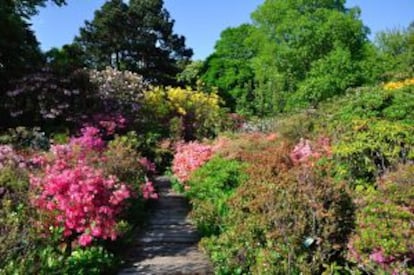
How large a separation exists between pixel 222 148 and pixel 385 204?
5.95 meters

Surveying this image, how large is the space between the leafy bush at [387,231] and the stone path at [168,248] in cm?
195

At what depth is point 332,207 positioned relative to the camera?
5.36 metres

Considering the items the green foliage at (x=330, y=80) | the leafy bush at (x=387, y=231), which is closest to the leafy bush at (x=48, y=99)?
the leafy bush at (x=387, y=231)

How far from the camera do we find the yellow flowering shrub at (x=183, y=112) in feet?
53.6

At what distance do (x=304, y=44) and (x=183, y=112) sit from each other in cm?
1570

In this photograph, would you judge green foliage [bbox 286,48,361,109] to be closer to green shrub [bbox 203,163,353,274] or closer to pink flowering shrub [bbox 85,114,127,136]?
pink flowering shrub [bbox 85,114,127,136]

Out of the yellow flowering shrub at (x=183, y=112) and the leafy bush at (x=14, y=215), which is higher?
the yellow flowering shrub at (x=183, y=112)

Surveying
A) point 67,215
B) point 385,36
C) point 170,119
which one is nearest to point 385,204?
point 67,215

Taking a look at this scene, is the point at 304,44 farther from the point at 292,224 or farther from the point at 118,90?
the point at 292,224

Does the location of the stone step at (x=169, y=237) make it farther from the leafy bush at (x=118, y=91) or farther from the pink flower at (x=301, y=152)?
the leafy bush at (x=118, y=91)

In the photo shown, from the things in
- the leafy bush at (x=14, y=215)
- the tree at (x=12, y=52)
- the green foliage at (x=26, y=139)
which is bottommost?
the leafy bush at (x=14, y=215)

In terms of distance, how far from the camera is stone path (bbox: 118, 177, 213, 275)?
6168mm

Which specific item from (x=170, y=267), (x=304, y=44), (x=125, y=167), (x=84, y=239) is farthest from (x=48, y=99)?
(x=304, y=44)

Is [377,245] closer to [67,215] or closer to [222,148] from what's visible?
[67,215]
